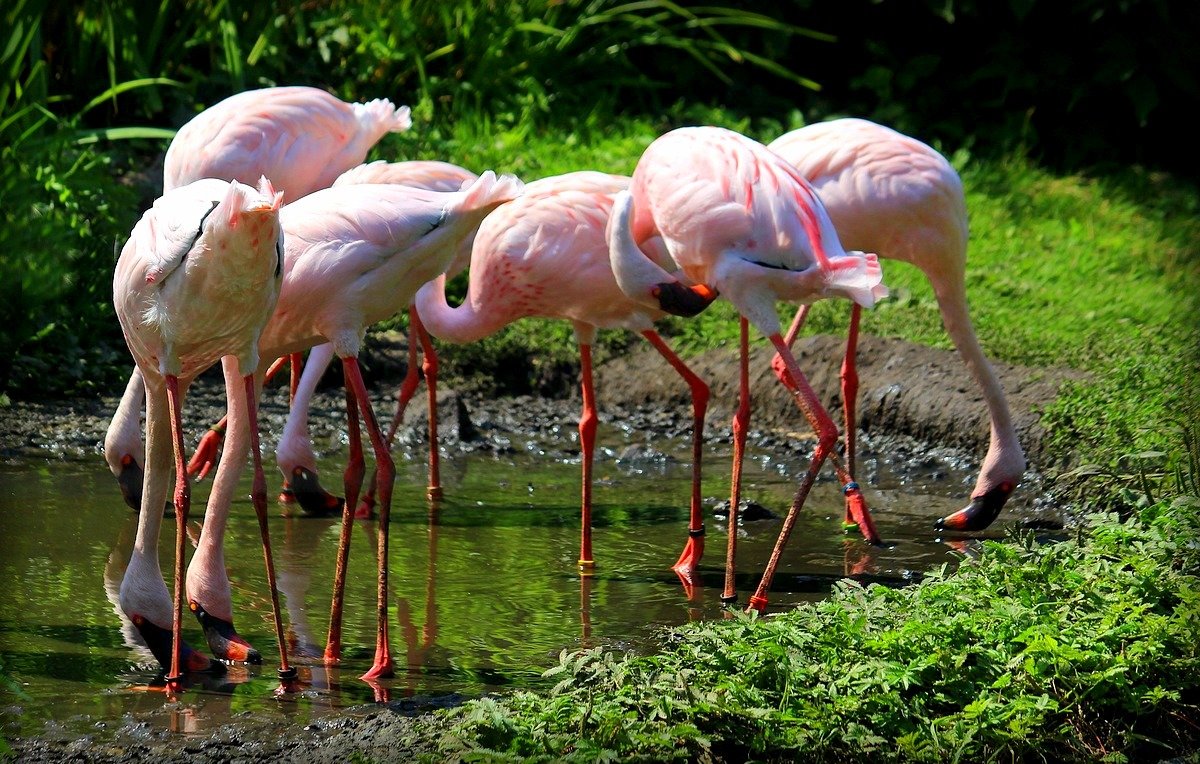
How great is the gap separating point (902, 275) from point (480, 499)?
2962mm

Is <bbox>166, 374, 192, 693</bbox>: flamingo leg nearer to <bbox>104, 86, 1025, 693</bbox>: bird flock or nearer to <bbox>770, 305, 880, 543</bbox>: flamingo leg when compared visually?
<bbox>104, 86, 1025, 693</bbox>: bird flock

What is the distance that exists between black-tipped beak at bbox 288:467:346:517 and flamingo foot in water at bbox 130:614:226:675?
1.58 meters

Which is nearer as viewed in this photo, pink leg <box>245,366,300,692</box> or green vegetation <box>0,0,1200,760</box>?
green vegetation <box>0,0,1200,760</box>

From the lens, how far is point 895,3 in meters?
9.95

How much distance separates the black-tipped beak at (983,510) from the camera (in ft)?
16.7

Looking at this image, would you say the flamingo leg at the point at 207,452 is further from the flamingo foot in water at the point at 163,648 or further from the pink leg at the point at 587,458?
the flamingo foot in water at the point at 163,648

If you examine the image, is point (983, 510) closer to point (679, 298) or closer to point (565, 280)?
point (679, 298)

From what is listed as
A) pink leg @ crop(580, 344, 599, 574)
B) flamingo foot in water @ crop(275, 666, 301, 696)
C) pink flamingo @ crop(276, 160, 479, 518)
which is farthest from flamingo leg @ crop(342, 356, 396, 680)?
pink flamingo @ crop(276, 160, 479, 518)

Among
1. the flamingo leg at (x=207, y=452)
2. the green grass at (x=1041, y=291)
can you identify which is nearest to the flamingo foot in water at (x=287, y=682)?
the flamingo leg at (x=207, y=452)

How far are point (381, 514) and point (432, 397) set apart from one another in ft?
6.38

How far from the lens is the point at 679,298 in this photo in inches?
184

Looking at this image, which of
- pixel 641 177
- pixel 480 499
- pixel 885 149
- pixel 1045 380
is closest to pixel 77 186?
pixel 480 499

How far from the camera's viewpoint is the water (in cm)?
365

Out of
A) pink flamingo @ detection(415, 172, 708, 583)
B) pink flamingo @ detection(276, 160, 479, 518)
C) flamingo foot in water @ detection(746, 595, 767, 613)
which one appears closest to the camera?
flamingo foot in water @ detection(746, 595, 767, 613)
